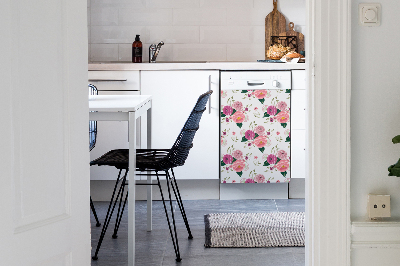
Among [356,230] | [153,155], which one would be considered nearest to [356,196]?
[356,230]

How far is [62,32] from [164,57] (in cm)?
308

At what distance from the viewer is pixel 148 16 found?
429 cm

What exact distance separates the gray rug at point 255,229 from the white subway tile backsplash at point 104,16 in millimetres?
2032

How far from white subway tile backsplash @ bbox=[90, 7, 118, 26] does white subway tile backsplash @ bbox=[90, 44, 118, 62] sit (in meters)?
0.19

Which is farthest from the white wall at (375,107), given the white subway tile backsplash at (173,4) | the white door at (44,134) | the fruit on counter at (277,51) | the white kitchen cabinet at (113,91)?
the white subway tile backsplash at (173,4)

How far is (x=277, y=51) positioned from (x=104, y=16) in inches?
61.8

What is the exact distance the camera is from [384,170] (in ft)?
5.43

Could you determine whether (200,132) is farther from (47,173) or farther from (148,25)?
(47,173)

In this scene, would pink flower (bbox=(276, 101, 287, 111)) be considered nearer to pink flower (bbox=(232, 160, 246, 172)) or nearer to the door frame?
pink flower (bbox=(232, 160, 246, 172))

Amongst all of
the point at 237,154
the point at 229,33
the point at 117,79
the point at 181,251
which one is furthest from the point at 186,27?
the point at 181,251

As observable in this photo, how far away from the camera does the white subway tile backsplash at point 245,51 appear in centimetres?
434

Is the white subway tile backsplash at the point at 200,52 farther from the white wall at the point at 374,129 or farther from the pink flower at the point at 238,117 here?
the white wall at the point at 374,129

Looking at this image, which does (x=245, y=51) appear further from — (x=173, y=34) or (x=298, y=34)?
(x=173, y=34)

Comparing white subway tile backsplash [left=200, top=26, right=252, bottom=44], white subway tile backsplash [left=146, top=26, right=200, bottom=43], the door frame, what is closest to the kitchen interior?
white subway tile backsplash [left=200, top=26, right=252, bottom=44]
